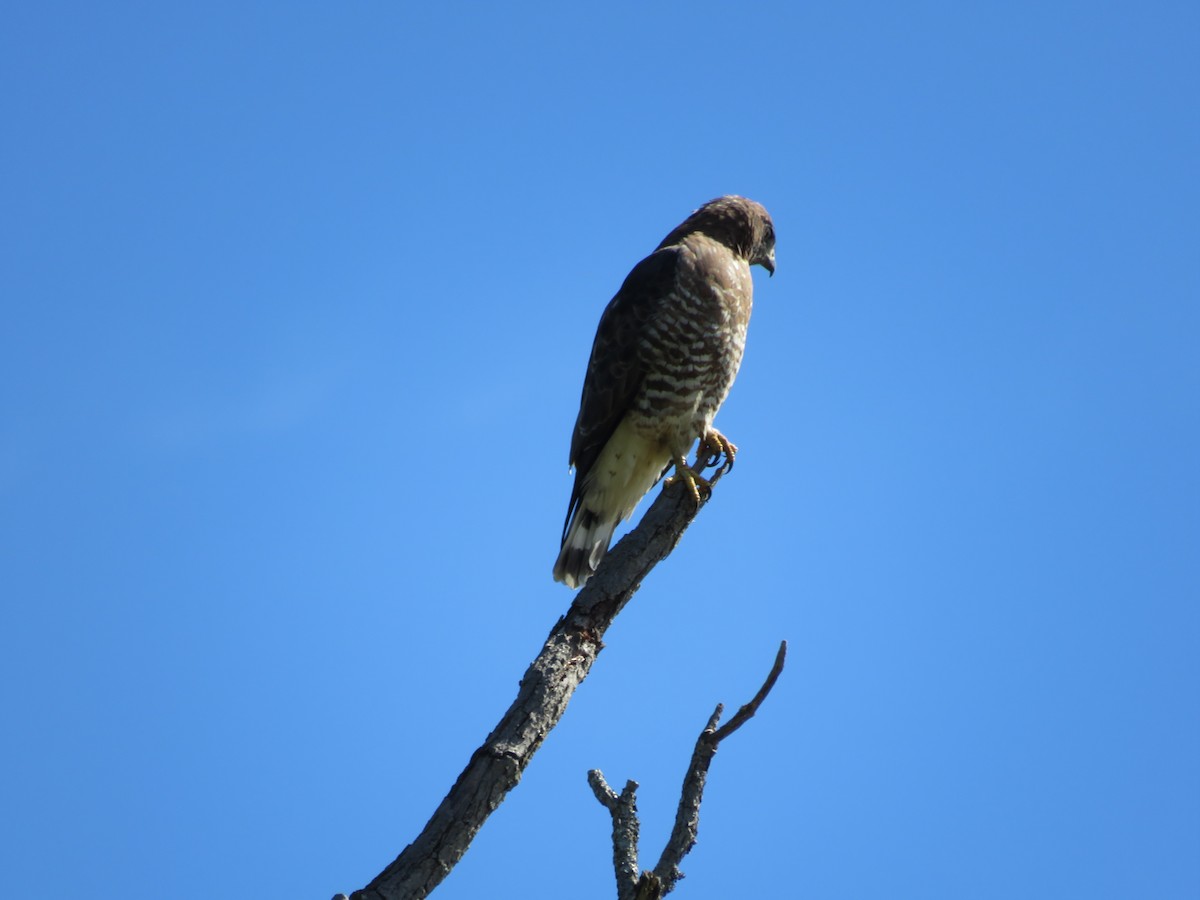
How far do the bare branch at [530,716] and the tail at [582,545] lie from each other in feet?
5.46

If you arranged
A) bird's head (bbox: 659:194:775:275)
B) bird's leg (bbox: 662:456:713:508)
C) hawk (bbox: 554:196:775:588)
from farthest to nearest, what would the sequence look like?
bird's head (bbox: 659:194:775:275) < hawk (bbox: 554:196:775:588) < bird's leg (bbox: 662:456:713:508)

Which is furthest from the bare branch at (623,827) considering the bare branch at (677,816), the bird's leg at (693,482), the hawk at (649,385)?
the hawk at (649,385)

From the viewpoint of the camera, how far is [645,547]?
4922mm

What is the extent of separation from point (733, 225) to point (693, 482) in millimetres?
2588

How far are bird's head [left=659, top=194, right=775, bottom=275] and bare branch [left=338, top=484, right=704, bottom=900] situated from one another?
2.98 meters

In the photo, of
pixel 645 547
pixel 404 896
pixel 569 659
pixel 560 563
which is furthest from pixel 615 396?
pixel 404 896

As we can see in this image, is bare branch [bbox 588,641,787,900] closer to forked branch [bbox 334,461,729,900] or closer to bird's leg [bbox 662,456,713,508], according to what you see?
forked branch [bbox 334,461,729,900]

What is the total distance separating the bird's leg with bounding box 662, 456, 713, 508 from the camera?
5627 millimetres

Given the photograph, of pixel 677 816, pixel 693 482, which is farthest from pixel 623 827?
pixel 693 482

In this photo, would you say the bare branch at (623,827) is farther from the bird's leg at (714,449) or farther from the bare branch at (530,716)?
the bird's leg at (714,449)

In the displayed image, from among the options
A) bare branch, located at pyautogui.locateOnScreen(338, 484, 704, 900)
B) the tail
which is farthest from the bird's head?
bare branch, located at pyautogui.locateOnScreen(338, 484, 704, 900)

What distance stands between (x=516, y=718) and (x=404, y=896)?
0.71 metres

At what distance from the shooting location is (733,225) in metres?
7.70

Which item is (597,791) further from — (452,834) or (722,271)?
(722,271)
